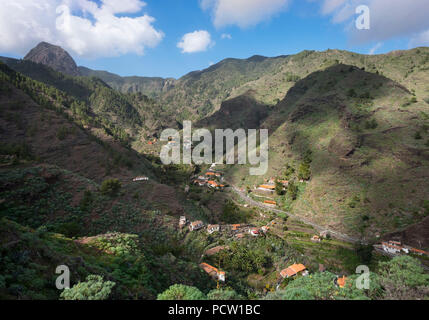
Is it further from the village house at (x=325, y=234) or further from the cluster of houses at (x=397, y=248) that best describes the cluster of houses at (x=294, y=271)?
the cluster of houses at (x=397, y=248)

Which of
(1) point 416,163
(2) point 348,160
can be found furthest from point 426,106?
(2) point 348,160

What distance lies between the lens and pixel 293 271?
2575cm

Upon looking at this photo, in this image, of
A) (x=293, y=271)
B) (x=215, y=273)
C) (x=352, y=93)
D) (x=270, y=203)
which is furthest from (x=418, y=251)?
(x=352, y=93)

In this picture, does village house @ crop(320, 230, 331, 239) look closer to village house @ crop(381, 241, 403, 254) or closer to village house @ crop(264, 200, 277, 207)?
village house @ crop(381, 241, 403, 254)

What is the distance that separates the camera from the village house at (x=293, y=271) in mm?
25220

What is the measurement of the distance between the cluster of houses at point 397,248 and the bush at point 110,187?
46.6 m

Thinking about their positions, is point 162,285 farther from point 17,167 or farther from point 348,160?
point 348,160

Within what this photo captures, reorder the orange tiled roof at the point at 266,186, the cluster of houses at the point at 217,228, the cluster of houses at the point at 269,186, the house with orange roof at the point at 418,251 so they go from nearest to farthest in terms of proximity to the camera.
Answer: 1. the house with orange roof at the point at 418,251
2. the cluster of houses at the point at 217,228
3. the cluster of houses at the point at 269,186
4. the orange tiled roof at the point at 266,186

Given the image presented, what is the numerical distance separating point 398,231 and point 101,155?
6217 cm

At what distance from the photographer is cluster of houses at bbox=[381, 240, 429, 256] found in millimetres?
29578

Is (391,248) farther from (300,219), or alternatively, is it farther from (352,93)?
(352,93)

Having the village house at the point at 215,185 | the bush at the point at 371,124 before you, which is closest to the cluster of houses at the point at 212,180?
the village house at the point at 215,185

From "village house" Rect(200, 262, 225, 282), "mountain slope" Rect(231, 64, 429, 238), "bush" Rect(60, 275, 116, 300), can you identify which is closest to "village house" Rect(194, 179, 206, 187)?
"mountain slope" Rect(231, 64, 429, 238)
